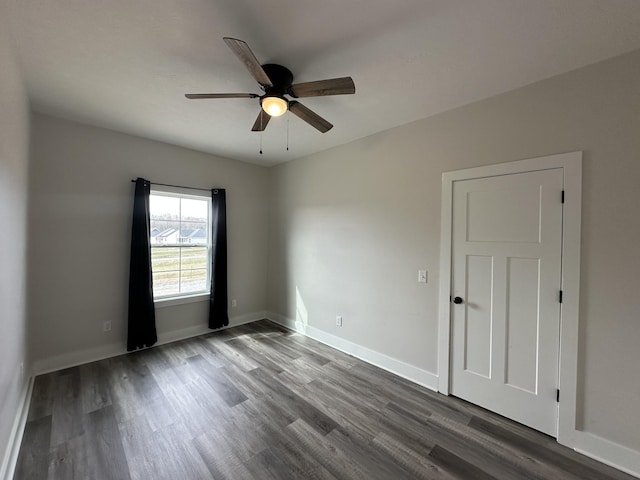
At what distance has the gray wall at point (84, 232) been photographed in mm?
2674

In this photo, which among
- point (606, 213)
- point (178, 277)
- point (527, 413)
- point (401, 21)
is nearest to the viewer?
point (401, 21)

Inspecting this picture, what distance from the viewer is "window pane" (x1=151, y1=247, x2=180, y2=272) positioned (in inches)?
137

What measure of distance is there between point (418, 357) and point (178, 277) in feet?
11.0

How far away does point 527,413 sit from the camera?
2.03 metres

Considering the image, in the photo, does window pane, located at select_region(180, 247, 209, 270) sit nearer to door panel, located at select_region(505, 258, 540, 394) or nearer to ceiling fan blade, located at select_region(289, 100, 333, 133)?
ceiling fan blade, located at select_region(289, 100, 333, 133)

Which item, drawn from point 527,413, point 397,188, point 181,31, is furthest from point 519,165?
point 181,31

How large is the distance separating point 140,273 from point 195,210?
1.17 m

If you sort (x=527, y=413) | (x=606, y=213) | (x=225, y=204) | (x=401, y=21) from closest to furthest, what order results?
(x=401, y=21) → (x=606, y=213) → (x=527, y=413) → (x=225, y=204)

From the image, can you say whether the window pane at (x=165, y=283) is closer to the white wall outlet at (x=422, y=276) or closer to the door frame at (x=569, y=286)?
the white wall outlet at (x=422, y=276)

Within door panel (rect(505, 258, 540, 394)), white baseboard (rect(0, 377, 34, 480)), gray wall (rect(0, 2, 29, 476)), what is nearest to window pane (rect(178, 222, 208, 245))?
gray wall (rect(0, 2, 29, 476))

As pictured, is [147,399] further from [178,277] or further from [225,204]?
[225,204]

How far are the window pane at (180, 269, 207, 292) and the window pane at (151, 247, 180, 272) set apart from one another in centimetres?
18

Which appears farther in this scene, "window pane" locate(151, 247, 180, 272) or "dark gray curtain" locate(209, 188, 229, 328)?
"dark gray curtain" locate(209, 188, 229, 328)

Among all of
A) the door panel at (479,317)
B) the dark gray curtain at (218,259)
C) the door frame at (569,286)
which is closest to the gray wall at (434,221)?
the door frame at (569,286)
